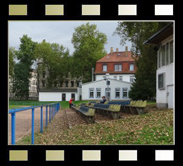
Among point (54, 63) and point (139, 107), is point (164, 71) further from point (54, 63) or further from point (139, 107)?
point (54, 63)

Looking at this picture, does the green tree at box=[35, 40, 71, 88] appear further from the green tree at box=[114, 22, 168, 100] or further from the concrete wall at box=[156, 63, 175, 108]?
the concrete wall at box=[156, 63, 175, 108]

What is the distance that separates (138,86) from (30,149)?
874 inches

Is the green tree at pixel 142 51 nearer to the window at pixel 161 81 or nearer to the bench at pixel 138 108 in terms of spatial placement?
the window at pixel 161 81

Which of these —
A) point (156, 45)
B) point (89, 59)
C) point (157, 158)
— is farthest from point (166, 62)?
point (157, 158)

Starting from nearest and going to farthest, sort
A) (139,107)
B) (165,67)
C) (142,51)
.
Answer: (139,107) < (165,67) < (142,51)

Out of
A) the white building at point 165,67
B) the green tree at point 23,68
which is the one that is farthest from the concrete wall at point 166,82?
the green tree at point 23,68

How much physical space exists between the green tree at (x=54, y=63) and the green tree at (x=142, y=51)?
571cm

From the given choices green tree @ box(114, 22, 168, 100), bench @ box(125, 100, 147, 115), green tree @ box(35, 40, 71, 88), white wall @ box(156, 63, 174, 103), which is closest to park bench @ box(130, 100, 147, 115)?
bench @ box(125, 100, 147, 115)

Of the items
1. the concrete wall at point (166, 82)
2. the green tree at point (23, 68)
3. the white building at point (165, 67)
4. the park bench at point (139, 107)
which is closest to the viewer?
the park bench at point (139, 107)

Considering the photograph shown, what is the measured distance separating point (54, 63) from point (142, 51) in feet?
36.9

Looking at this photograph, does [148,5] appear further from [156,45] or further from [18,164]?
[156,45]

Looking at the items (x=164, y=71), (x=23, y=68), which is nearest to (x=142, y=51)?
(x=164, y=71)

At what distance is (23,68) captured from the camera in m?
30.8

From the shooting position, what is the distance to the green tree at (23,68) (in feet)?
67.9
